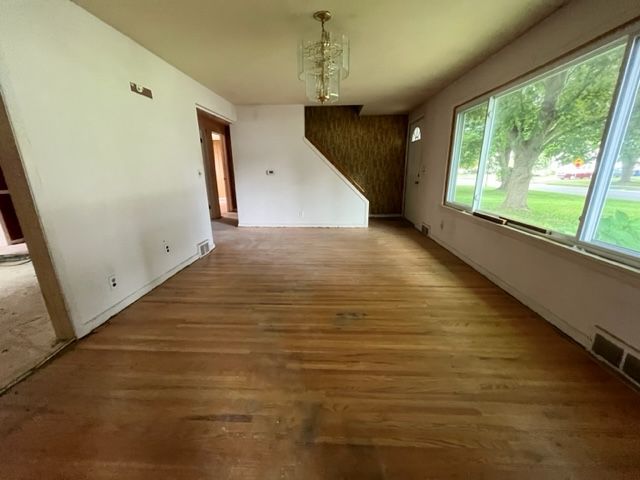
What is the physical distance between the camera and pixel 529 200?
262cm

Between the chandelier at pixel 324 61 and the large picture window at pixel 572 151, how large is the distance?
181 cm

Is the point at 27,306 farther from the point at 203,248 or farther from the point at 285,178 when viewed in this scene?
the point at 285,178

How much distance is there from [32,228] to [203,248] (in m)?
2.27

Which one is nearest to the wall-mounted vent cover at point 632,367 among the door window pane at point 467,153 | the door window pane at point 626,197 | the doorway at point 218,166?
the door window pane at point 626,197

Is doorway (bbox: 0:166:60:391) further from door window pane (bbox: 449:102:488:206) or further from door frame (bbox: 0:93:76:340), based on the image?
door window pane (bbox: 449:102:488:206)

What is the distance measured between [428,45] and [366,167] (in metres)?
4.27

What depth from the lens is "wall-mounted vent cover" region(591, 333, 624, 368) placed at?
1.68 meters

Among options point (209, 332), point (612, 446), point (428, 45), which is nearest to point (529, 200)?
point (428, 45)

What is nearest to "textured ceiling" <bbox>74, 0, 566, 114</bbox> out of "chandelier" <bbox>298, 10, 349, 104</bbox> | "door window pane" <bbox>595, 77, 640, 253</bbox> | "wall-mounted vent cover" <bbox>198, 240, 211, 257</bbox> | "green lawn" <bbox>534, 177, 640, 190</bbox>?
"chandelier" <bbox>298, 10, 349, 104</bbox>

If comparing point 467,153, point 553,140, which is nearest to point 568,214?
point 553,140

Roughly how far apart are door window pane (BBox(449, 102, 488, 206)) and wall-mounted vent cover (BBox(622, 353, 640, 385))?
2.38 meters

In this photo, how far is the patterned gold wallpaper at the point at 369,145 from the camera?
21.9ft

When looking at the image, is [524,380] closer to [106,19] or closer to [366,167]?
[106,19]

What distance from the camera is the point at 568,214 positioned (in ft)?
7.13
